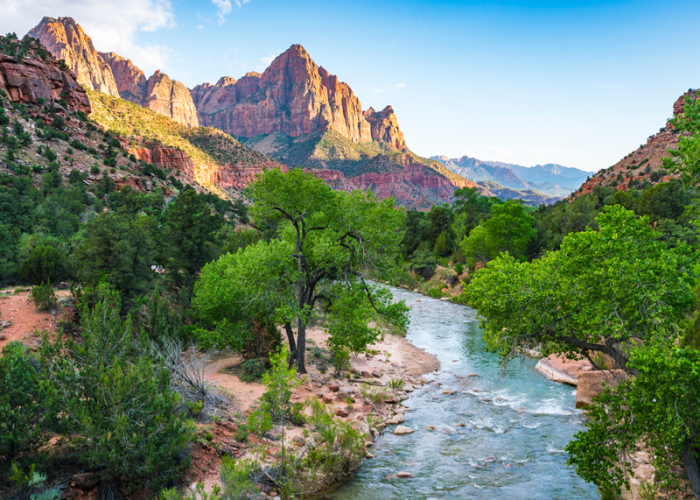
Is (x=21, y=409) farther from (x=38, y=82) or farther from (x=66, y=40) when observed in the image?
(x=66, y=40)

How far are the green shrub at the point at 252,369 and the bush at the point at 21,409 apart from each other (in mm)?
8618

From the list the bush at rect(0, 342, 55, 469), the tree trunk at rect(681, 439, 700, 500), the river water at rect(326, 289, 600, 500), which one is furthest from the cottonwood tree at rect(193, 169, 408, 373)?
the tree trunk at rect(681, 439, 700, 500)

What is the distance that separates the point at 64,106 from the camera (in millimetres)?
61438

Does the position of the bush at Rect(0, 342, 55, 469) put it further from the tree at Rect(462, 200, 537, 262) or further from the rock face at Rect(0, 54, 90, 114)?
the rock face at Rect(0, 54, 90, 114)

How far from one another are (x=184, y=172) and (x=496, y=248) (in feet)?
215

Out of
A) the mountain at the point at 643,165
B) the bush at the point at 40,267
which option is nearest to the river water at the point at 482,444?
the bush at the point at 40,267

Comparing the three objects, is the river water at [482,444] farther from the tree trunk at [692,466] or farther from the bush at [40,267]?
the bush at [40,267]

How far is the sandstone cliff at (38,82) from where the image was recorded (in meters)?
54.6

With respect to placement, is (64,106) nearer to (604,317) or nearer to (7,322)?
(7,322)

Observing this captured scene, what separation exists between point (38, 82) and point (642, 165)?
100 metres

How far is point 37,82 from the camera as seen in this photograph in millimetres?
57625

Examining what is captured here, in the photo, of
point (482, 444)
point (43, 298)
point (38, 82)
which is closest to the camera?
point (482, 444)

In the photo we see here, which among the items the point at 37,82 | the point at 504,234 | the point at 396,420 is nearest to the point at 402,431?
the point at 396,420

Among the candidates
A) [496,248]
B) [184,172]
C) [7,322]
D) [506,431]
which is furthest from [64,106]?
[506,431]
